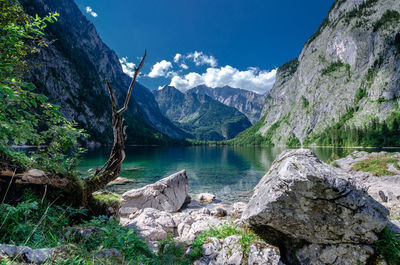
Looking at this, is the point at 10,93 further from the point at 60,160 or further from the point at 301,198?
the point at 301,198

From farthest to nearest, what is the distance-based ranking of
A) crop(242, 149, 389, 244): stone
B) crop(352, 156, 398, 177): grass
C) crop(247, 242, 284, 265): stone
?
1. crop(352, 156, 398, 177): grass
2. crop(247, 242, 284, 265): stone
3. crop(242, 149, 389, 244): stone

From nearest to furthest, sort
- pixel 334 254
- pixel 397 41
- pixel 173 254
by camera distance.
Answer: pixel 334 254 → pixel 173 254 → pixel 397 41

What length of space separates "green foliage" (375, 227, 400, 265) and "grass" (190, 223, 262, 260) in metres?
2.80

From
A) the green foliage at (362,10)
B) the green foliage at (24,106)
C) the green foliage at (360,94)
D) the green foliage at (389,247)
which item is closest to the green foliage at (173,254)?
the green foliage at (24,106)

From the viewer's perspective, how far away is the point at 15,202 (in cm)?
457

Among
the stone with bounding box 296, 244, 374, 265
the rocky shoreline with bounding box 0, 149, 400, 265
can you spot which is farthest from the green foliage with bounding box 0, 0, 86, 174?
the stone with bounding box 296, 244, 374, 265

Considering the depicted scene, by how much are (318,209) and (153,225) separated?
7321 millimetres

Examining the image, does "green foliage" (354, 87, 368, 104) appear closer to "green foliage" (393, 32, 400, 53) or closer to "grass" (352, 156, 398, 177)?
"green foliage" (393, 32, 400, 53)

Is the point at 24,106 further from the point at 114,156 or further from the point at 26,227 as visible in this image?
the point at 114,156

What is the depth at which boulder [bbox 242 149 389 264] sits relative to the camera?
447 centimetres

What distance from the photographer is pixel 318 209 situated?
15.5ft

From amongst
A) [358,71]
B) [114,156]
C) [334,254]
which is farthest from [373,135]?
[114,156]

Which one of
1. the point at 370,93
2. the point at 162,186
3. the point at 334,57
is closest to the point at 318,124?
the point at 370,93

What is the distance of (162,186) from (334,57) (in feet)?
772
